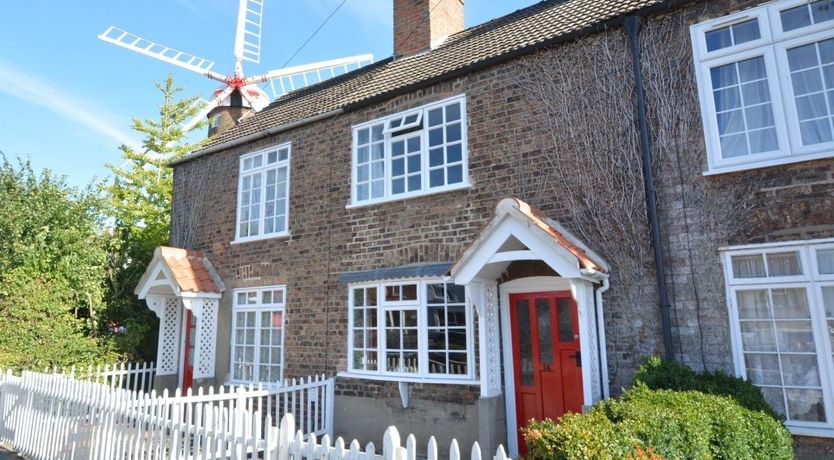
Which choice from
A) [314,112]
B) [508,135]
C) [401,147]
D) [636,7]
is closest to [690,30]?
[636,7]

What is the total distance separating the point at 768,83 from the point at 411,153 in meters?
5.75

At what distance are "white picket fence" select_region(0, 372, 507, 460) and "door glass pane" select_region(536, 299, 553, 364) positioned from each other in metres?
3.55

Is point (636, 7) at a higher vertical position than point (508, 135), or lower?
higher

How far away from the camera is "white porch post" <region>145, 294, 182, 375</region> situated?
12938 mm

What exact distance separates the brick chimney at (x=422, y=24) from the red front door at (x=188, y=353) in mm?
8915

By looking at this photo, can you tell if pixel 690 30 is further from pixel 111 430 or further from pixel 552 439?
pixel 111 430

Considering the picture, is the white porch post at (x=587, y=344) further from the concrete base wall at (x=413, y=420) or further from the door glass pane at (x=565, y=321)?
the concrete base wall at (x=413, y=420)

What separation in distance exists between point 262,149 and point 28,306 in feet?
22.0

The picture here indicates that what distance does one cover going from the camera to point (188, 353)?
13.2 meters

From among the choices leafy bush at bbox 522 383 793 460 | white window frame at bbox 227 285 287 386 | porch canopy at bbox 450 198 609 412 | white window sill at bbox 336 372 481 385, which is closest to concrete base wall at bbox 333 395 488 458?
white window sill at bbox 336 372 481 385

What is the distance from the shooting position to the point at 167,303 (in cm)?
1336

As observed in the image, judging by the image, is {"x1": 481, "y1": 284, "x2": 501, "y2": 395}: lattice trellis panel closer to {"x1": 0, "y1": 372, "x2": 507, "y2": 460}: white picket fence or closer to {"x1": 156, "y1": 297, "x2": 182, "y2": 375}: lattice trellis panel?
{"x1": 0, "y1": 372, "x2": 507, "y2": 460}: white picket fence

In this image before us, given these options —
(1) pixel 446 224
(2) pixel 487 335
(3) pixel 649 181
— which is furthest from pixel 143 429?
(3) pixel 649 181

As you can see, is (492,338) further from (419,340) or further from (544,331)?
(419,340)
